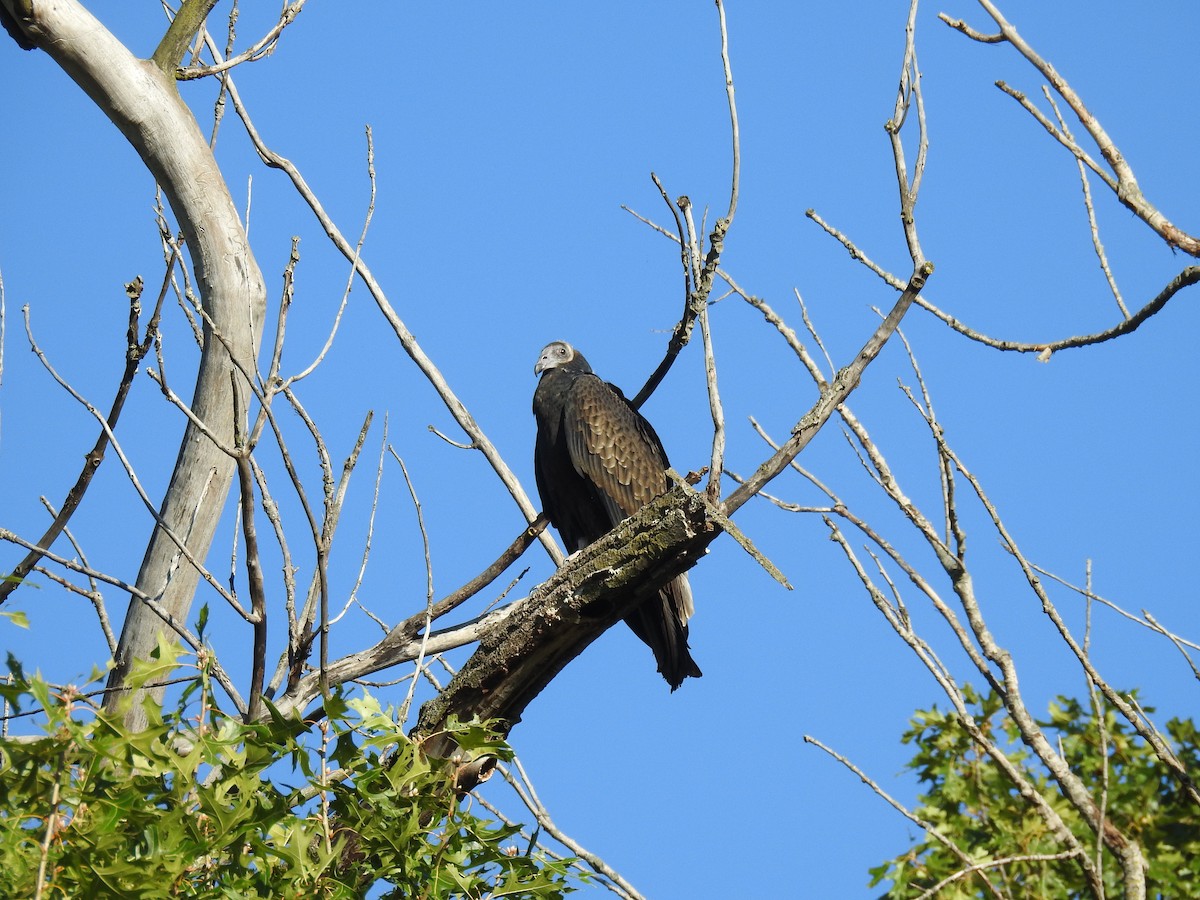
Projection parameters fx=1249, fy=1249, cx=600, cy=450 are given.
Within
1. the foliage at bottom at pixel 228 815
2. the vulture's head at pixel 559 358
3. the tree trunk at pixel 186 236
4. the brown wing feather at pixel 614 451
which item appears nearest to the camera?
the foliage at bottom at pixel 228 815

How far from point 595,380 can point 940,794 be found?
2.69 metres

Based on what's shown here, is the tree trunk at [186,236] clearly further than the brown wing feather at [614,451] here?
No

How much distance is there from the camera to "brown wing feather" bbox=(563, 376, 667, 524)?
6.14 metres

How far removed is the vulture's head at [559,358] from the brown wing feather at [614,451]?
2.46ft

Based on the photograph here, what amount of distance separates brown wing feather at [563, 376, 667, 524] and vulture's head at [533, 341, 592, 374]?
75 cm

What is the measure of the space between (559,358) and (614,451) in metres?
1.33

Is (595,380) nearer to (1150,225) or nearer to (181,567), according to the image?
(181,567)

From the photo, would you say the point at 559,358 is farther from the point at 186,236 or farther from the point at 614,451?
the point at 186,236

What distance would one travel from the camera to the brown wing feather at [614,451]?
614cm

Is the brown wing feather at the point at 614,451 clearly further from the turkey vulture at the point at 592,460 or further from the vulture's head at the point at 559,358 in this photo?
the vulture's head at the point at 559,358

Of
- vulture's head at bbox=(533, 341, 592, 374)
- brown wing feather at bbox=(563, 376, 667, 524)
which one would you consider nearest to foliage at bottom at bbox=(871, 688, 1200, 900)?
brown wing feather at bbox=(563, 376, 667, 524)

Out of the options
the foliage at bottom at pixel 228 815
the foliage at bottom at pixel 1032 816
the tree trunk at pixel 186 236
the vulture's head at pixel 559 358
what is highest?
the vulture's head at pixel 559 358

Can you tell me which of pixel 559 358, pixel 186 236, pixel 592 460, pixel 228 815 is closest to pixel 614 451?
pixel 592 460

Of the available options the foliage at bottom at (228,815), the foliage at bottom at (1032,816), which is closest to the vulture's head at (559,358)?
the foliage at bottom at (1032,816)
